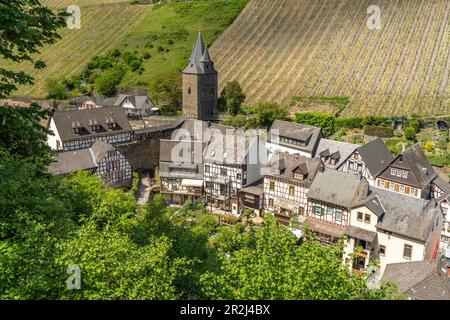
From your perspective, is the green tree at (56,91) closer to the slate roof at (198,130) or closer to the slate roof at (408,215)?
the slate roof at (198,130)

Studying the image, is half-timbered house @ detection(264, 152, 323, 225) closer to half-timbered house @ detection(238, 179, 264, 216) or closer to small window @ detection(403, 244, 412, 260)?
half-timbered house @ detection(238, 179, 264, 216)

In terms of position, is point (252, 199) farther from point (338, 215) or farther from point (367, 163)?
point (367, 163)

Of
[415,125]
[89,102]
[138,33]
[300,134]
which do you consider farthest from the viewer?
[138,33]

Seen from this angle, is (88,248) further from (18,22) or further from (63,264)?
(18,22)

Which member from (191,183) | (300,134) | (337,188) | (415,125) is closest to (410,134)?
(415,125)
